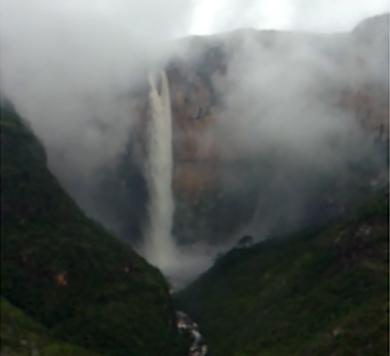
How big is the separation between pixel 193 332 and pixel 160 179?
3956 centimetres

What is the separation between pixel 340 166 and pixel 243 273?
33041 millimetres

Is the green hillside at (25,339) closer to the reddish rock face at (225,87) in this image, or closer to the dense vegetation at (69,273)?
the dense vegetation at (69,273)

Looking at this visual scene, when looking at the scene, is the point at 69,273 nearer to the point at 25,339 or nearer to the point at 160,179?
the point at 25,339

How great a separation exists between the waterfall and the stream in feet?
74.2

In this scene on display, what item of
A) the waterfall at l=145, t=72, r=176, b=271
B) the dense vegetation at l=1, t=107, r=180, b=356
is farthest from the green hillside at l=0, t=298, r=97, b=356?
the waterfall at l=145, t=72, r=176, b=271

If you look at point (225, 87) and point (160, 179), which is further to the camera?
point (225, 87)

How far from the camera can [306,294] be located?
443ft

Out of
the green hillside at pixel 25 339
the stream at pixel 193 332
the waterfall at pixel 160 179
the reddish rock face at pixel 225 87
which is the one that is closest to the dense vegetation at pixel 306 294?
the stream at pixel 193 332

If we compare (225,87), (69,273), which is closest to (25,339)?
(69,273)

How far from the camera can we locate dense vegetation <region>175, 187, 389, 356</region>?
4592 inches

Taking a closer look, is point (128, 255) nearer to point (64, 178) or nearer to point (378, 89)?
point (64, 178)

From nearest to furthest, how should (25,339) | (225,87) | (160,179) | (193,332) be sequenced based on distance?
(25,339)
(193,332)
(160,179)
(225,87)

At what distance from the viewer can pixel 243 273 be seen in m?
154

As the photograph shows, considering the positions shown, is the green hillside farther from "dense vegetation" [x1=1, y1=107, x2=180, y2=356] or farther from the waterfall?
the waterfall
